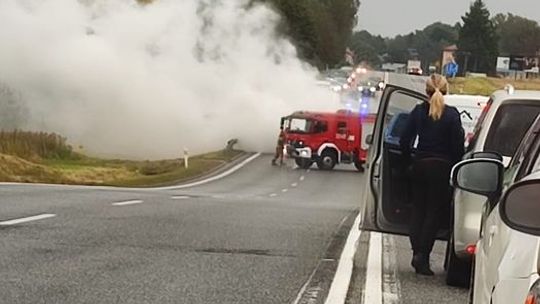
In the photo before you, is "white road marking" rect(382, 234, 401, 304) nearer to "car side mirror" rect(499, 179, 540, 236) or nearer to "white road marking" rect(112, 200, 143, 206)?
"car side mirror" rect(499, 179, 540, 236)

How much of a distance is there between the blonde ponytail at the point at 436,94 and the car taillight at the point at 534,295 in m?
6.40

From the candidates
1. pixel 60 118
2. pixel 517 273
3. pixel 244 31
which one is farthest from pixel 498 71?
pixel 517 273

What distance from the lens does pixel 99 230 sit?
12570 millimetres

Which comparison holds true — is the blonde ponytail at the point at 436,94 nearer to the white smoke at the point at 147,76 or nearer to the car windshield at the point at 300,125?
the car windshield at the point at 300,125

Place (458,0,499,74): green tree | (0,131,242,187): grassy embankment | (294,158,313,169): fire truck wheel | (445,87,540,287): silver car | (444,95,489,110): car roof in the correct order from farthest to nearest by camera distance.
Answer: (458,0,499,74): green tree
(294,158,313,169): fire truck wheel
(0,131,242,187): grassy embankment
(444,95,489,110): car roof
(445,87,540,287): silver car

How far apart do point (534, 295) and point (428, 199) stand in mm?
6567

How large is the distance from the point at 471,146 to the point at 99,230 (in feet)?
15.7

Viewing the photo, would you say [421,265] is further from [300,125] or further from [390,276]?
[300,125]

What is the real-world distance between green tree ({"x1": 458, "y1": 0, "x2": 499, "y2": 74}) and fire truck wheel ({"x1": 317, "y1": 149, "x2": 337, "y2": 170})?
88.4m

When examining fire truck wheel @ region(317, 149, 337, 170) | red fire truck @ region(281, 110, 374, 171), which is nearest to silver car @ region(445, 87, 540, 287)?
red fire truck @ region(281, 110, 374, 171)

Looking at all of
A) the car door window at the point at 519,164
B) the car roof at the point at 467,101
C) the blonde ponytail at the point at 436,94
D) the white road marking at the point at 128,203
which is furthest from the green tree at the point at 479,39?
the car door window at the point at 519,164

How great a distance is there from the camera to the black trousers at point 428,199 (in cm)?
977

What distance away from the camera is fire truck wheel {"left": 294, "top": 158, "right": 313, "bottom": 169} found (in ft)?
162

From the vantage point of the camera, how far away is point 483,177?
5527 mm
